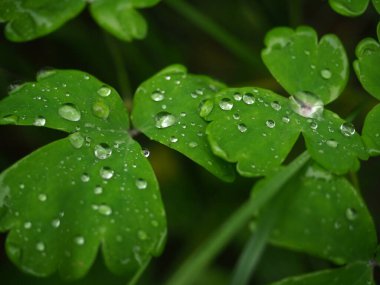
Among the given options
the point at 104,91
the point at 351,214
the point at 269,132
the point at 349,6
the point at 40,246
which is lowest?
the point at 40,246

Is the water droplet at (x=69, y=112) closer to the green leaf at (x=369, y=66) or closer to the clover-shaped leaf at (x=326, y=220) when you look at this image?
the clover-shaped leaf at (x=326, y=220)

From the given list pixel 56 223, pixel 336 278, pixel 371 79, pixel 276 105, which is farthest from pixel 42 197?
pixel 371 79

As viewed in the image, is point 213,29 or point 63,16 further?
point 213,29

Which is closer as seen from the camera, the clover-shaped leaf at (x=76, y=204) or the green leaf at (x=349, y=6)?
the clover-shaped leaf at (x=76, y=204)

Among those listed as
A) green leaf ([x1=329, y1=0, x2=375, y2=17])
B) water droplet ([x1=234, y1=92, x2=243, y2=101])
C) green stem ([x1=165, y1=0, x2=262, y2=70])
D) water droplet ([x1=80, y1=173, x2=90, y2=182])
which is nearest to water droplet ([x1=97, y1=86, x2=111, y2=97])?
water droplet ([x1=80, y1=173, x2=90, y2=182])

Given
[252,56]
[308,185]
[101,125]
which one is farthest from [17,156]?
[308,185]

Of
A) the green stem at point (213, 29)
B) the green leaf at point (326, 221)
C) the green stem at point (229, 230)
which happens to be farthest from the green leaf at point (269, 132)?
the green stem at point (213, 29)

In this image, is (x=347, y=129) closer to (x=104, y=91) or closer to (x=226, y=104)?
(x=226, y=104)
